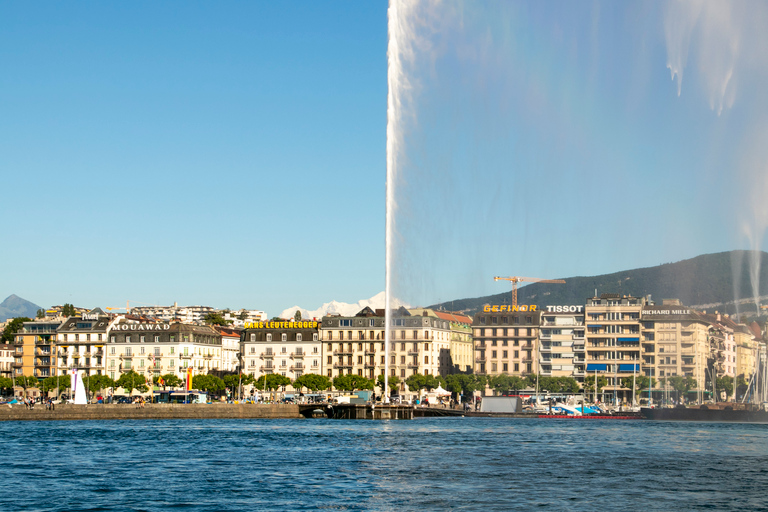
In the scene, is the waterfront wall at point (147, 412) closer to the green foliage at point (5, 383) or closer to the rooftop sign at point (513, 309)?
the green foliage at point (5, 383)

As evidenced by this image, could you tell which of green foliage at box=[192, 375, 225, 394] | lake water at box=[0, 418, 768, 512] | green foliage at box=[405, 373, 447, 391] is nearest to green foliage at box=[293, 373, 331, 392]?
green foliage at box=[192, 375, 225, 394]

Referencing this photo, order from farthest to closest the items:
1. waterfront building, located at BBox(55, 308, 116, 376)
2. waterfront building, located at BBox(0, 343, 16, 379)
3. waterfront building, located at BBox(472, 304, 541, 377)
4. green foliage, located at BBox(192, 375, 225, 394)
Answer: waterfront building, located at BBox(0, 343, 16, 379), waterfront building, located at BBox(472, 304, 541, 377), waterfront building, located at BBox(55, 308, 116, 376), green foliage, located at BBox(192, 375, 225, 394)

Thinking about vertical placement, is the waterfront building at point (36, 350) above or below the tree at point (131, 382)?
above

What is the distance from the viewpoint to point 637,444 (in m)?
61.8

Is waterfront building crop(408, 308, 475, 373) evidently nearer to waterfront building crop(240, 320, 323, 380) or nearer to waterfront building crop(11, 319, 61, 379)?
waterfront building crop(240, 320, 323, 380)

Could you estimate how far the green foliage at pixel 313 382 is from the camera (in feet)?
486

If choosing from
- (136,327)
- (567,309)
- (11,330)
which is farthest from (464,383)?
(11,330)

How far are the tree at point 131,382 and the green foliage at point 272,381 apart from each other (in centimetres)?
1758

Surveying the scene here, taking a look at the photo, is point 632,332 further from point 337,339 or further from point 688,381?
point 337,339

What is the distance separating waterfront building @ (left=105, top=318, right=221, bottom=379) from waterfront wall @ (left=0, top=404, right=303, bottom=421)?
45.5m

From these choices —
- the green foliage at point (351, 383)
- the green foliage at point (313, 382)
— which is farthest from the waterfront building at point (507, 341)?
the green foliage at point (313, 382)

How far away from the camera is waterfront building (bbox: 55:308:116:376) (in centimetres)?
15850

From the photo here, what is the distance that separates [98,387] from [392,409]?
58392mm

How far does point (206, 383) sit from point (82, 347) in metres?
27.9
